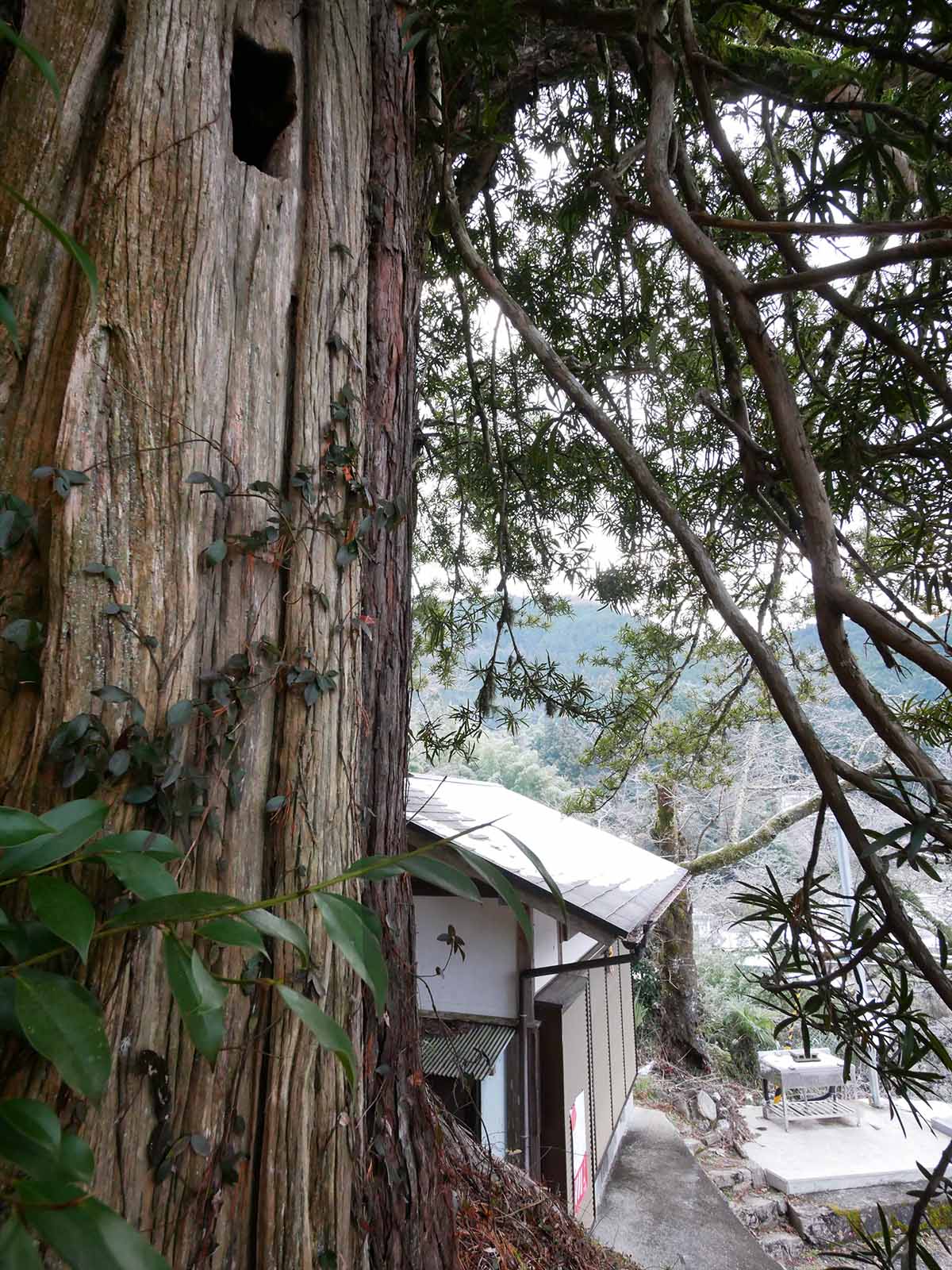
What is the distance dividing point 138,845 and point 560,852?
5576mm

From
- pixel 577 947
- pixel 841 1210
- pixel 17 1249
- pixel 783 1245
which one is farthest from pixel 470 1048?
pixel 841 1210

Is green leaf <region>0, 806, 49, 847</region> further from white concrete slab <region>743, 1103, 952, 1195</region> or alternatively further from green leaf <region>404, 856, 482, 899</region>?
white concrete slab <region>743, 1103, 952, 1195</region>

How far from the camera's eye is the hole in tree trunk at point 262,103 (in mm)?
1296

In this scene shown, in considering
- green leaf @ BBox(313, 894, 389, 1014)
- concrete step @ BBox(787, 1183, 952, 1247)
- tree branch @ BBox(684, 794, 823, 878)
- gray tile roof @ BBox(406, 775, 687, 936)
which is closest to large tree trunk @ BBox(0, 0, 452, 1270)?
green leaf @ BBox(313, 894, 389, 1014)

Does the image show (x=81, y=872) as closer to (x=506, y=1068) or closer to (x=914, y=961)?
(x=914, y=961)

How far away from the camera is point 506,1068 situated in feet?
16.1

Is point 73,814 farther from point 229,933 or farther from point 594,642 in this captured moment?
point 594,642

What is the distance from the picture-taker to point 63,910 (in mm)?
523

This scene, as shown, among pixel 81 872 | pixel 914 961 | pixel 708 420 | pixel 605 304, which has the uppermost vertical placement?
pixel 605 304

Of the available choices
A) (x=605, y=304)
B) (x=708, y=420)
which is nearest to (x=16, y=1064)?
(x=708, y=420)

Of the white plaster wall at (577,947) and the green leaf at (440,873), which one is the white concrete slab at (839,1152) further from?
the green leaf at (440,873)

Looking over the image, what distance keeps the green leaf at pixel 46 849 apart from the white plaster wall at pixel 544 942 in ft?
16.3

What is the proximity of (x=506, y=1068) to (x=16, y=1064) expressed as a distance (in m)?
A: 4.90

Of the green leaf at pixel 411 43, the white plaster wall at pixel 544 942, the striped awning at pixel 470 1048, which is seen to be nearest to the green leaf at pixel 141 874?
the green leaf at pixel 411 43
